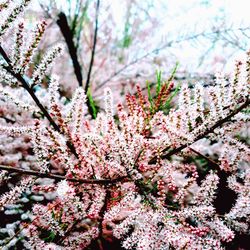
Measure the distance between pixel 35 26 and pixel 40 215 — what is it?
21.1 inches

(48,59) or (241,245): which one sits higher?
(48,59)

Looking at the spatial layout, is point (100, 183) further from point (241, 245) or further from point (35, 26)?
point (241, 245)

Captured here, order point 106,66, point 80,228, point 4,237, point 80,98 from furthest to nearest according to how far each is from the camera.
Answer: point 106,66 → point 80,228 → point 4,237 → point 80,98

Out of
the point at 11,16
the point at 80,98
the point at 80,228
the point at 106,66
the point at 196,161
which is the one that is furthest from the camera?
the point at 106,66

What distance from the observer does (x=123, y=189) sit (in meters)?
1.02

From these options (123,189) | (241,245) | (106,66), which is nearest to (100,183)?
(123,189)

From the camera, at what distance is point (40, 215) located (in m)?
1.02

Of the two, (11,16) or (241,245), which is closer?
(11,16)

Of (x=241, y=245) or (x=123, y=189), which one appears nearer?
(x=123, y=189)

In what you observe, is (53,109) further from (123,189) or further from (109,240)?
(109,240)

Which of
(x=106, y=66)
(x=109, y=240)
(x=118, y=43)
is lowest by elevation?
(x=109, y=240)

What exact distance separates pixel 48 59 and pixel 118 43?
8.67ft

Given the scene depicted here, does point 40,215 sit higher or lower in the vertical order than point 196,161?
lower

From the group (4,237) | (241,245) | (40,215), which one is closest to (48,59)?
(40,215)
